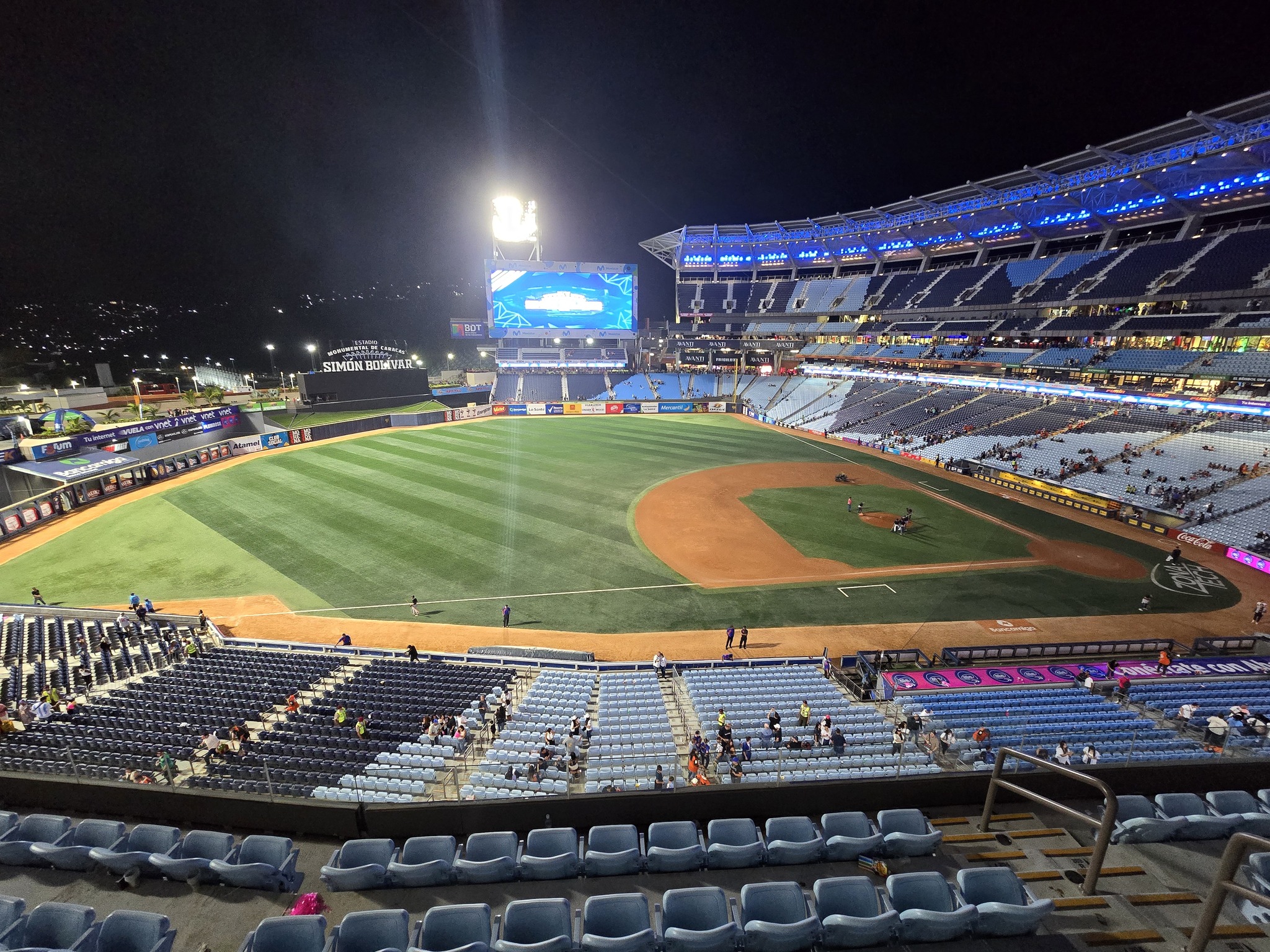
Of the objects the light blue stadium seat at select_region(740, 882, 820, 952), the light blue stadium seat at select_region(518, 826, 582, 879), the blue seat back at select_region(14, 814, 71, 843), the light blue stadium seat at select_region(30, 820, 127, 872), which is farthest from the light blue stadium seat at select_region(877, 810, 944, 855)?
the blue seat back at select_region(14, 814, 71, 843)

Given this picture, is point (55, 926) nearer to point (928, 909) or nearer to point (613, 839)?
point (613, 839)

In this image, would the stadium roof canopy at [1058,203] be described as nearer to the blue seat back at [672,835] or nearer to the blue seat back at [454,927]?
the blue seat back at [672,835]

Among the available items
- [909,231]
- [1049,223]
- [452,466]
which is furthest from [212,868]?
[909,231]

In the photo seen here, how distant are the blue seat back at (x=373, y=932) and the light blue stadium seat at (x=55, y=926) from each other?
246 cm

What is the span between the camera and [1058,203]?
54.3 m

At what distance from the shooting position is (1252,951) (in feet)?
17.5

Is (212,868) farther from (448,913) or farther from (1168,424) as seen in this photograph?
(1168,424)

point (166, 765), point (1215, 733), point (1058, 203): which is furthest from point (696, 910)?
point (1058, 203)

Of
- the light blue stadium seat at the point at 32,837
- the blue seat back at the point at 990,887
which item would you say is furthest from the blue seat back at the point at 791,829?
the light blue stadium seat at the point at 32,837

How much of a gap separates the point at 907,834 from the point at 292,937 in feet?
23.6

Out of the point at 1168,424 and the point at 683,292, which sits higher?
the point at 683,292

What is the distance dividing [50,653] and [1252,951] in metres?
30.3

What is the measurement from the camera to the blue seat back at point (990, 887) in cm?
568

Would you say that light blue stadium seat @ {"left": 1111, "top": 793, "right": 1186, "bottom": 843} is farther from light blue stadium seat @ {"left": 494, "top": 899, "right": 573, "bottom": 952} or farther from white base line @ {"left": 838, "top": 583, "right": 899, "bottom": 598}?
white base line @ {"left": 838, "top": 583, "right": 899, "bottom": 598}
